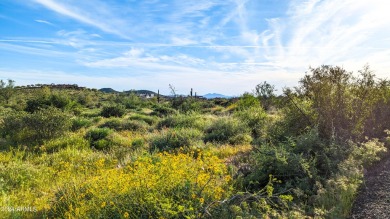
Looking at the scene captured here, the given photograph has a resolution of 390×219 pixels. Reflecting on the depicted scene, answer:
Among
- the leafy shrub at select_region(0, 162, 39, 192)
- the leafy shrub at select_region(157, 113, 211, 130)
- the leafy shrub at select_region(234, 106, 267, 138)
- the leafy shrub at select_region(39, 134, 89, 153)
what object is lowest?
the leafy shrub at select_region(0, 162, 39, 192)

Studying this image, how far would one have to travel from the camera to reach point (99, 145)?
32.3ft

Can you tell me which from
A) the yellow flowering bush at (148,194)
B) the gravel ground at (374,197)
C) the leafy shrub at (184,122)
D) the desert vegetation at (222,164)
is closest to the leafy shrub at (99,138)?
the desert vegetation at (222,164)

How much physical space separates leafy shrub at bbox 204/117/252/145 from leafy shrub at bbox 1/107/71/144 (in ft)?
17.7

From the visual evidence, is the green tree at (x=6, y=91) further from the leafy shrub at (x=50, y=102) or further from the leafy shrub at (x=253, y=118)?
the leafy shrub at (x=253, y=118)

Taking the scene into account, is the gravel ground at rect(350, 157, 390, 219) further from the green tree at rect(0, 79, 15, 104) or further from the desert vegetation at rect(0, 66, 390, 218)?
the green tree at rect(0, 79, 15, 104)

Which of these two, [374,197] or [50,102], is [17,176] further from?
[50,102]

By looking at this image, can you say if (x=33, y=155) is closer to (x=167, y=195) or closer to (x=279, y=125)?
(x=167, y=195)

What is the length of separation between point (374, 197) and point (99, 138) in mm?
9038

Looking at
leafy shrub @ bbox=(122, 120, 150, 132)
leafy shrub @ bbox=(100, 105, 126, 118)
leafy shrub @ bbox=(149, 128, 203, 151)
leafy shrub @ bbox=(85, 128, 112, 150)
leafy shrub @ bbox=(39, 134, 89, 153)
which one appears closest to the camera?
leafy shrub @ bbox=(149, 128, 203, 151)

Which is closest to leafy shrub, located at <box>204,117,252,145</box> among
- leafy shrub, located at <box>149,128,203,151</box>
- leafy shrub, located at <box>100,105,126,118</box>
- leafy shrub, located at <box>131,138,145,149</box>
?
leafy shrub, located at <box>149,128,203,151</box>

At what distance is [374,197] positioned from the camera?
4.00 m

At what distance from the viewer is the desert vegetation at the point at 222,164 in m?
3.85

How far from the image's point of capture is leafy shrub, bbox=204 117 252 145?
9.75 metres

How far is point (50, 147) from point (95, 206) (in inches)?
249
